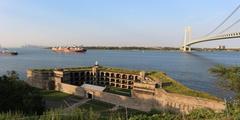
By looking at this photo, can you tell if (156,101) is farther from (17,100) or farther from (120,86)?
(120,86)

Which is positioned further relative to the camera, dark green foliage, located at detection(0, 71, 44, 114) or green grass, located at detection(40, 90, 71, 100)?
green grass, located at detection(40, 90, 71, 100)

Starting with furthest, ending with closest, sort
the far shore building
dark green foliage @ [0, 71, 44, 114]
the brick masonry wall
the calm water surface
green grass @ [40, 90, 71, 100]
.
Result: 1. the calm water surface
2. green grass @ [40, 90, 71, 100]
3. the far shore building
4. the brick masonry wall
5. dark green foliage @ [0, 71, 44, 114]

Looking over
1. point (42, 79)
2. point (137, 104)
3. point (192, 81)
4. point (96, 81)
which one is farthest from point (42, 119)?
point (192, 81)

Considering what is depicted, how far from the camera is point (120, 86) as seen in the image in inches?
A: 2141

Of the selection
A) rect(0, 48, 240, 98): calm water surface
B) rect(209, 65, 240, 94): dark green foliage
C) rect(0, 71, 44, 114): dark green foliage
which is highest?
rect(209, 65, 240, 94): dark green foliage

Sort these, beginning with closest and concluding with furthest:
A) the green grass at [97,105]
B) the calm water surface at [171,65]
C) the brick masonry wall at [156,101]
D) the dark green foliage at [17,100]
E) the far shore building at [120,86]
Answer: the dark green foliage at [17,100] < the brick masonry wall at [156,101] < the far shore building at [120,86] < the green grass at [97,105] < the calm water surface at [171,65]

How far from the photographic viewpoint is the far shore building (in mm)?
31706

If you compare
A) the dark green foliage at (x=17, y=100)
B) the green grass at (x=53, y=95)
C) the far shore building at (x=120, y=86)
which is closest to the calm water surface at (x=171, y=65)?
the far shore building at (x=120, y=86)

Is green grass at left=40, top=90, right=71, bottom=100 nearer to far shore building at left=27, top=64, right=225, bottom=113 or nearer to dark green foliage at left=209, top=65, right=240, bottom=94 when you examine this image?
far shore building at left=27, top=64, right=225, bottom=113

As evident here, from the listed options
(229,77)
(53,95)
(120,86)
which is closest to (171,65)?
(120,86)

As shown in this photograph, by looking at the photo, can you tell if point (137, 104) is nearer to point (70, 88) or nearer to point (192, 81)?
point (70, 88)

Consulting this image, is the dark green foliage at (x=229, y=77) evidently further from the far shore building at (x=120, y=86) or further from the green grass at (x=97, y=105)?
the green grass at (x=97, y=105)

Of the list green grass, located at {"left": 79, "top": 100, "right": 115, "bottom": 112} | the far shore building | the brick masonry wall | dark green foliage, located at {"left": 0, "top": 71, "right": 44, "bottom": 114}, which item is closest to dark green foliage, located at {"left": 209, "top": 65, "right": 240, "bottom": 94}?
the far shore building

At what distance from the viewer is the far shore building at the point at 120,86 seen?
31706 mm
